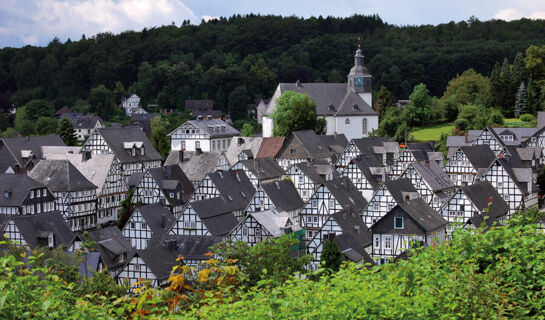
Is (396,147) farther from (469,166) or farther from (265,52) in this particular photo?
(265,52)

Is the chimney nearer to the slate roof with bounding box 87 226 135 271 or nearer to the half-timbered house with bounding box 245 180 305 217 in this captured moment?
the slate roof with bounding box 87 226 135 271

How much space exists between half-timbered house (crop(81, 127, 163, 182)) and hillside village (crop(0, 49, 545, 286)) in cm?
12

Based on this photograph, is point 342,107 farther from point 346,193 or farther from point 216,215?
point 216,215

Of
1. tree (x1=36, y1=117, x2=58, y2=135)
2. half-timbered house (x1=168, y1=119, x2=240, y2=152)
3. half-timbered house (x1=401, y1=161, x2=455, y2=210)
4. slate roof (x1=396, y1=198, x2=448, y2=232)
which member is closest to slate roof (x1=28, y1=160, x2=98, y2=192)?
half-timbered house (x1=168, y1=119, x2=240, y2=152)

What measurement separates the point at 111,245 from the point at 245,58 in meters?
107

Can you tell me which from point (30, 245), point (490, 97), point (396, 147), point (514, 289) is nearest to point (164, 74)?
point (490, 97)

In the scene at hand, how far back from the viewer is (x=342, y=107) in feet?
292

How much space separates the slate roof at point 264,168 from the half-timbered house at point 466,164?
12933 millimetres

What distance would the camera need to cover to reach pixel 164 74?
141 meters

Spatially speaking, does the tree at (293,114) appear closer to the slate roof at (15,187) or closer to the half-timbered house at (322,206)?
the half-timbered house at (322,206)

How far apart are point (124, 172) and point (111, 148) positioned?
260cm

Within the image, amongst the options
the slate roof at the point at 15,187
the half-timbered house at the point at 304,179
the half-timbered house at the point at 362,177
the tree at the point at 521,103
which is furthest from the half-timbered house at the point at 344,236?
the tree at the point at 521,103

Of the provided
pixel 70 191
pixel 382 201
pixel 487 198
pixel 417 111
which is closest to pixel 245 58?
pixel 417 111

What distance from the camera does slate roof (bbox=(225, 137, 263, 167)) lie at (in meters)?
Result: 75.2
